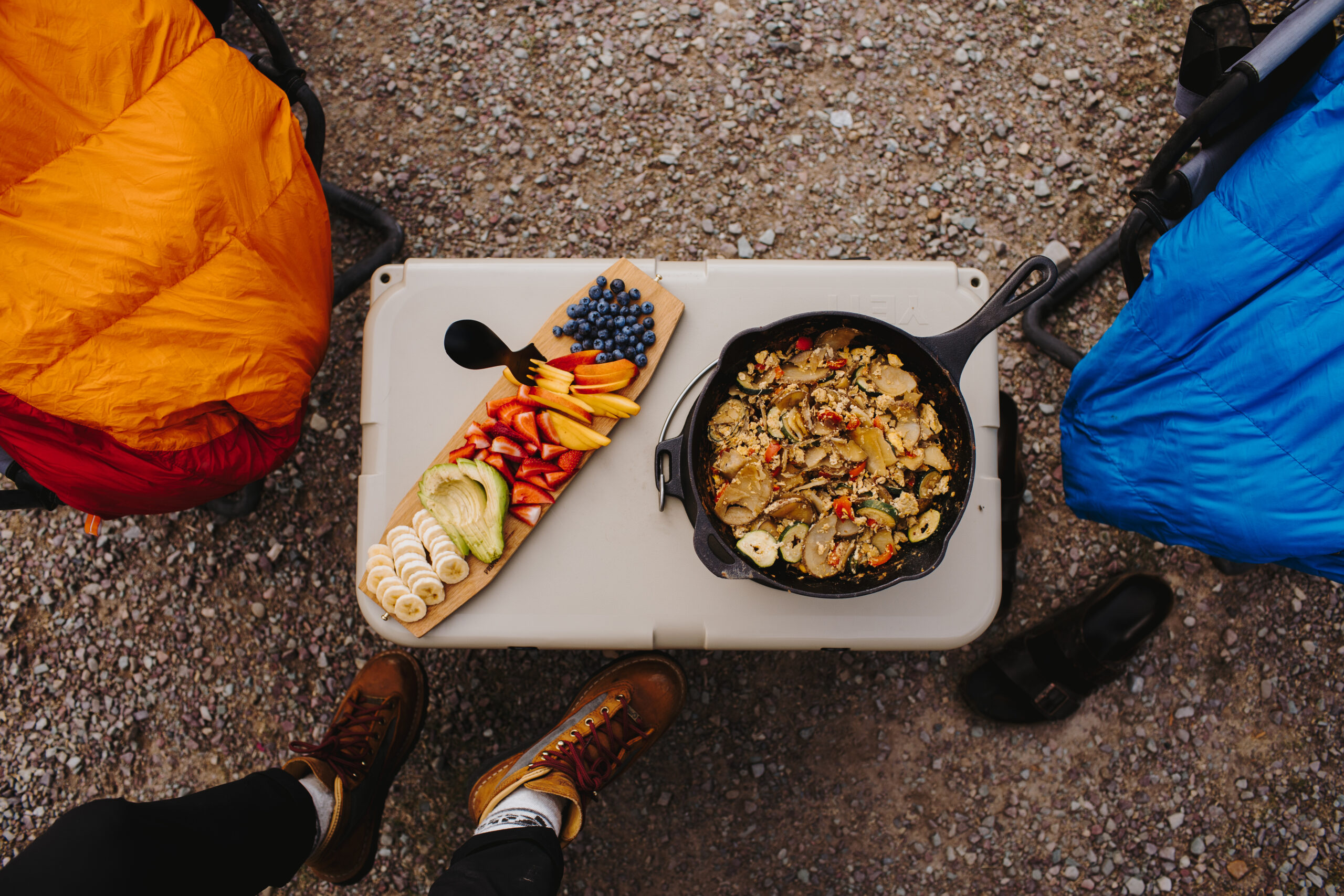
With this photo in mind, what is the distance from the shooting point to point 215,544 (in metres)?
2.57

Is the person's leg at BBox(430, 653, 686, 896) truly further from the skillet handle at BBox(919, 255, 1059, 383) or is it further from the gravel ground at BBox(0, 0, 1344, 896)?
the skillet handle at BBox(919, 255, 1059, 383)

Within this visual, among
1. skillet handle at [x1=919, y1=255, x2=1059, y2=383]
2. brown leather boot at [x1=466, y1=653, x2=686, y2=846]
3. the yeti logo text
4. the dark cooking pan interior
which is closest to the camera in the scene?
skillet handle at [x1=919, y1=255, x2=1059, y2=383]

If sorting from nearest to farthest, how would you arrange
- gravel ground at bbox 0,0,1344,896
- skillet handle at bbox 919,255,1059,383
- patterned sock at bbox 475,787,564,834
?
skillet handle at bbox 919,255,1059,383 < patterned sock at bbox 475,787,564,834 < gravel ground at bbox 0,0,1344,896

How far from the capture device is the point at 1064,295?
2.59 metres

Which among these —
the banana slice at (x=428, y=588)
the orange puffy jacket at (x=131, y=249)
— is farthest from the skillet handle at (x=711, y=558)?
the orange puffy jacket at (x=131, y=249)

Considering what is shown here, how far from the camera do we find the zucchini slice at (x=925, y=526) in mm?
1609

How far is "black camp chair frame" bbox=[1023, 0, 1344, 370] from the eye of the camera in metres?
1.51

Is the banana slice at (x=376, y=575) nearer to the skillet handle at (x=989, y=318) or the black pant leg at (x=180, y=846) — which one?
the black pant leg at (x=180, y=846)

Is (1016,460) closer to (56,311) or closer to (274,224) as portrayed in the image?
(274,224)

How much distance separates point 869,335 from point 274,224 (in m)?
1.52

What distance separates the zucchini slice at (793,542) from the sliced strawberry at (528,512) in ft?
1.94

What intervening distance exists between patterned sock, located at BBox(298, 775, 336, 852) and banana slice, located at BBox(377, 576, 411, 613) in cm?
79

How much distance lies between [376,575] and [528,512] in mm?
403

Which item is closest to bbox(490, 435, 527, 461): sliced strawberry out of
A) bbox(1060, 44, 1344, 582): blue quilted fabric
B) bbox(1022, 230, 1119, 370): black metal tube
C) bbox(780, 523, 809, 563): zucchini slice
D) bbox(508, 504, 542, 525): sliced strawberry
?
bbox(508, 504, 542, 525): sliced strawberry
